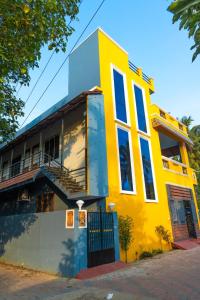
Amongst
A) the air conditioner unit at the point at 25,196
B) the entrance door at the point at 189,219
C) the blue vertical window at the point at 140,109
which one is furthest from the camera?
the entrance door at the point at 189,219

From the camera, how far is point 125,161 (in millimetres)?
13422

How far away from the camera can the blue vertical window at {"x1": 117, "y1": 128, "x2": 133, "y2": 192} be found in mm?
12801

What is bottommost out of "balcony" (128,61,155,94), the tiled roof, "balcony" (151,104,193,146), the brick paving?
the brick paving

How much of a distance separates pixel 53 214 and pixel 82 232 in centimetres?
170

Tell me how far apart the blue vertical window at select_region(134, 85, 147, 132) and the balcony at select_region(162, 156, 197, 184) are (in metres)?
3.24

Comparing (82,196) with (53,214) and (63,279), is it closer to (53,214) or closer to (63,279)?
(53,214)

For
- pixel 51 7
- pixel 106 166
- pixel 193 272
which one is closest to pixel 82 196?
pixel 106 166

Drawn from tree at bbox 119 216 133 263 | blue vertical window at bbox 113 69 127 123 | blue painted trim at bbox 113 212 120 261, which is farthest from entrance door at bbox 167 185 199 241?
blue painted trim at bbox 113 212 120 261

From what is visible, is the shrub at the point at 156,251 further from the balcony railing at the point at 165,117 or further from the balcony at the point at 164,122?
the balcony railing at the point at 165,117

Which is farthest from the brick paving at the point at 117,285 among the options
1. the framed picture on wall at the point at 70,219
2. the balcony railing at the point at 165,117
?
the balcony railing at the point at 165,117

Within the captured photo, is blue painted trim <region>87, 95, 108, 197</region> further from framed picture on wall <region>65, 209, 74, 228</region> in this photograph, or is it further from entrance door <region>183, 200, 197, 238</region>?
entrance door <region>183, 200, 197, 238</region>

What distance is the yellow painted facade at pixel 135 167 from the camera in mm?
12164

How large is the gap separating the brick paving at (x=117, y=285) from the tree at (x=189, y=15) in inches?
230

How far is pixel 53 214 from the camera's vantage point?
9.68 m
